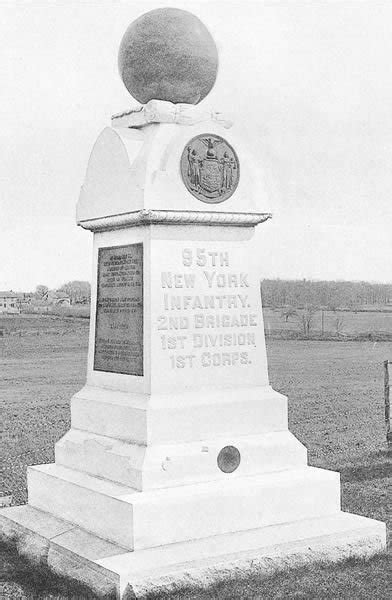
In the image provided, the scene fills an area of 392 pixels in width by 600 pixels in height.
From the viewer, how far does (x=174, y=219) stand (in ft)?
22.2

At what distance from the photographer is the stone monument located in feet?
21.4

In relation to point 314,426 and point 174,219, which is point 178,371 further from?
point 314,426

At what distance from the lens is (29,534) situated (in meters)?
7.05

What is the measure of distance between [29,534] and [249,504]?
1.72 meters

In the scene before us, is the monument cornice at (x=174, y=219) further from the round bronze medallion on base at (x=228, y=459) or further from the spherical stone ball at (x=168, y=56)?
the round bronze medallion on base at (x=228, y=459)

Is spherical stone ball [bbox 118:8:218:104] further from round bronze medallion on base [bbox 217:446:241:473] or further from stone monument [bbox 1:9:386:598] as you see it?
round bronze medallion on base [bbox 217:446:241:473]

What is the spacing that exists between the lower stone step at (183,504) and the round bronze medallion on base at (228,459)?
0.09 metres

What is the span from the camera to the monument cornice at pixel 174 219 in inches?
264

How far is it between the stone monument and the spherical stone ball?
1 centimetres

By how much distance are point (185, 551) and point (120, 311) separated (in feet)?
6.26

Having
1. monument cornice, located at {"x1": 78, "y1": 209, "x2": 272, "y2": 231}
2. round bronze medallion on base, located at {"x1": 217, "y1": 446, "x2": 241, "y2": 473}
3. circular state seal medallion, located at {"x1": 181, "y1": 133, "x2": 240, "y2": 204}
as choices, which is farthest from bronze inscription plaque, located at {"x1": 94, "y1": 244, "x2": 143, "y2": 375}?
round bronze medallion on base, located at {"x1": 217, "y1": 446, "x2": 241, "y2": 473}

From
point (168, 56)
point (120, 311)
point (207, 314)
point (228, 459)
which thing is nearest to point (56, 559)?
point (228, 459)

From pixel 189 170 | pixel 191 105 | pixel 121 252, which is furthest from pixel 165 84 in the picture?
pixel 121 252

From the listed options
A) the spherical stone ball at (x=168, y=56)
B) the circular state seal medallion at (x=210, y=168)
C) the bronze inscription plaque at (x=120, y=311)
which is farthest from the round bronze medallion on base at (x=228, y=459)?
the spherical stone ball at (x=168, y=56)
